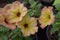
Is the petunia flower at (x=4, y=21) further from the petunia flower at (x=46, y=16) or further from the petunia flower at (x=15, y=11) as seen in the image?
the petunia flower at (x=46, y=16)

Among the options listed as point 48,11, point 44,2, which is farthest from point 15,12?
point 44,2

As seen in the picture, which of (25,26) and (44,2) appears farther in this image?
(44,2)

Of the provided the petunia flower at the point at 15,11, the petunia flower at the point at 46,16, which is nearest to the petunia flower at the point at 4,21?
the petunia flower at the point at 15,11

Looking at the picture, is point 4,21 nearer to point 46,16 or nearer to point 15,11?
point 15,11

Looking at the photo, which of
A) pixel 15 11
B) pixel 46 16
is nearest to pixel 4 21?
pixel 15 11

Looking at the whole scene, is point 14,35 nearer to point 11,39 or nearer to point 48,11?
point 11,39

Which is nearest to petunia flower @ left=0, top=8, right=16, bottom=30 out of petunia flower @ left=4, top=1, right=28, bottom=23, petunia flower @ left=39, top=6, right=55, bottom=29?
petunia flower @ left=4, top=1, right=28, bottom=23

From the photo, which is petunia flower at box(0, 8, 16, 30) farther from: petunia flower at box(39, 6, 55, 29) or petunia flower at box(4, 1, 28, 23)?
petunia flower at box(39, 6, 55, 29)

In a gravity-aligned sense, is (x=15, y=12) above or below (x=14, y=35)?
above
